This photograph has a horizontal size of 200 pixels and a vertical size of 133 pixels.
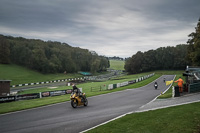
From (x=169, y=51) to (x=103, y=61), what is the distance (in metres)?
48.6

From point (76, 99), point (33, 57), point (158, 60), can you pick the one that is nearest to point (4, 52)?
point (33, 57)

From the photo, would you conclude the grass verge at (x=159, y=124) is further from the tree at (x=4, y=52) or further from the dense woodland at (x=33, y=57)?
the tree at (x=4, y=52)

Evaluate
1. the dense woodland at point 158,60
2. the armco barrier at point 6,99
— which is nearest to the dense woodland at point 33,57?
the dense woodland at point 158,60

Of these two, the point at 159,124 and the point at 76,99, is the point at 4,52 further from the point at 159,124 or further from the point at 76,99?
the point at 159,124

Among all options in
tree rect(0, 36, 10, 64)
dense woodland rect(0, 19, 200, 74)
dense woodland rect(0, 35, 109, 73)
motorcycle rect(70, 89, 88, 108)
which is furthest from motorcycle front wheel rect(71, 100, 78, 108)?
tree rect(0, 36, 10, 64)

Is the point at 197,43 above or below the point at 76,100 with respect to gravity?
above

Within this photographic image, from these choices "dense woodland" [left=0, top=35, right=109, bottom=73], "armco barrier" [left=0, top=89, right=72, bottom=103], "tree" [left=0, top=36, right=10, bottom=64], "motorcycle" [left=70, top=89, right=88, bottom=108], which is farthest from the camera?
"dense woodland" [left=0, top=35, right=109, bottom=73]

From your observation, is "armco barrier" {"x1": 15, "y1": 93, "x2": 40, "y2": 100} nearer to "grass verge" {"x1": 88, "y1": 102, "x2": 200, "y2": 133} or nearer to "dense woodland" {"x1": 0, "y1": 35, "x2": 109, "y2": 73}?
"grass verge" {"x1": 88, "y1": 102, "x2": 200, "y2": 133}

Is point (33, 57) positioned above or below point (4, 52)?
below

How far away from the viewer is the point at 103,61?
143 metres

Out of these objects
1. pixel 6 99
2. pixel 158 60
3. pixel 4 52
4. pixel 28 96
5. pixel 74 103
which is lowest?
pixel 28 96

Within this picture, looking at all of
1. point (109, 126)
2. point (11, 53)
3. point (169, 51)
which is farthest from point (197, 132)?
point (169, 51)

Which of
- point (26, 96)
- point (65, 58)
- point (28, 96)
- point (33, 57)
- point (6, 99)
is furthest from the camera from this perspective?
point (65, 58)

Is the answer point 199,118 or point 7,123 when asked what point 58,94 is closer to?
point 7,123
